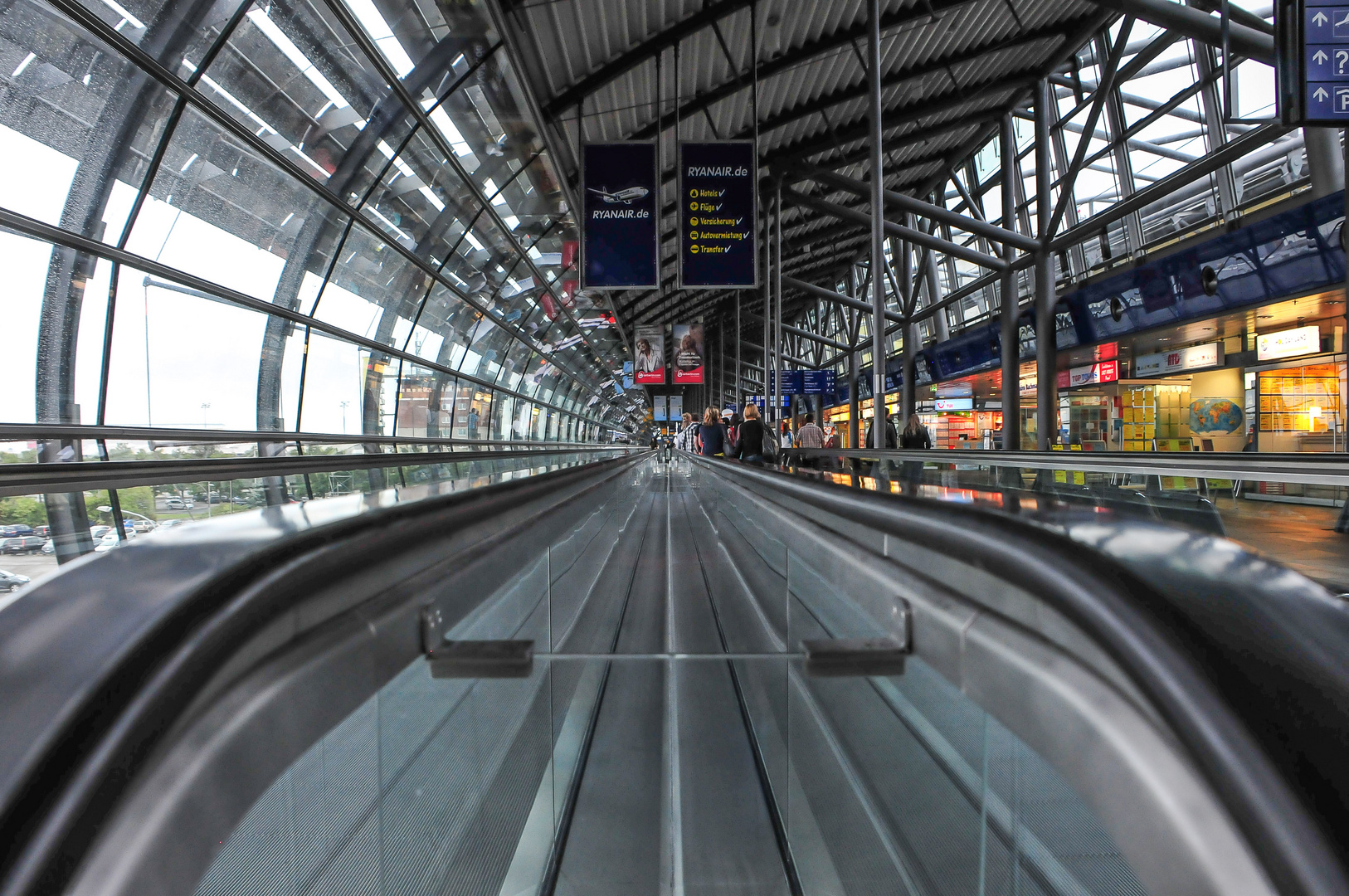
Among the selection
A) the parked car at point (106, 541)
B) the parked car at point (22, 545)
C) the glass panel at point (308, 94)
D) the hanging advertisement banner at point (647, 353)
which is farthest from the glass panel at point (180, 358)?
the hanging advertisement banner at point (647, 353)

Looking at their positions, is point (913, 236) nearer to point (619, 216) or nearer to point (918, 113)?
point (918, 113)

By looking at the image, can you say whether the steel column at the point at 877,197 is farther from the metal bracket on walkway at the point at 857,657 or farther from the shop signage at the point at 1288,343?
the metal bracket on walkway at the point at 857,657

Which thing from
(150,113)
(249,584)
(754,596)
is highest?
(150,113)

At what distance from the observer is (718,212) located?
11266mm

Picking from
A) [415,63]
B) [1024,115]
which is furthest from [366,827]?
[1024,115]

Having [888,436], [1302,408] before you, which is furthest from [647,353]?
[1302,408]

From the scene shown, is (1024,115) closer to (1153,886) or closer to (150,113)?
(150,113)

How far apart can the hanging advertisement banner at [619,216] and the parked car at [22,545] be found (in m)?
8.60

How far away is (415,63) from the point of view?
8.67 metres

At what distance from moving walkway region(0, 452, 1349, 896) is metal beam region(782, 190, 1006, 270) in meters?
14.3

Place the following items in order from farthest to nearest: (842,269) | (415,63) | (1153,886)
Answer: (842,269)
(415,63)
(1153,886)

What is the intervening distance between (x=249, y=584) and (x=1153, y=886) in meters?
0.89

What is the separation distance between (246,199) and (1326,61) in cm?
995

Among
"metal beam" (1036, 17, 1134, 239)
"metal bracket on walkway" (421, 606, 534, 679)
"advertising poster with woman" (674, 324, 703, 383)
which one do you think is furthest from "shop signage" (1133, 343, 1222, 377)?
"metal bracket on walkway" (421, 606, 534, 679)
